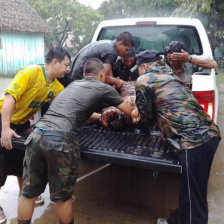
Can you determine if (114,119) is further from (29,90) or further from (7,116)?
(7,116)

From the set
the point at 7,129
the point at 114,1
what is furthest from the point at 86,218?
the point at 114,1

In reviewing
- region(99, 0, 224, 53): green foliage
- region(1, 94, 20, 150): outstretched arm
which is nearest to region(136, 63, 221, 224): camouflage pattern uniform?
region(1, 94, 20, 150): outstretched arm

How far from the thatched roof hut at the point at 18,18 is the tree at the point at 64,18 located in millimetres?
7997

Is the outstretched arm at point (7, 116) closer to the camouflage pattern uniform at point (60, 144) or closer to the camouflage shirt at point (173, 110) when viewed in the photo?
the camouflage pattern uniform at point (60, 144)

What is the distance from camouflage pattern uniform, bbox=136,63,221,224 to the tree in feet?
96.2

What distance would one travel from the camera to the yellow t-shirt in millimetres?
2820

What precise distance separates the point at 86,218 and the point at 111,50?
204 cm

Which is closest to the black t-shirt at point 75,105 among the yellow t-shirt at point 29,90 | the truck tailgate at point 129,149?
the truck tailgate at point 129,149

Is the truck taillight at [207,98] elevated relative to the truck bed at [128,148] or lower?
elevated

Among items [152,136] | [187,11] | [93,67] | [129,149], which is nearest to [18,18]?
[187,11]

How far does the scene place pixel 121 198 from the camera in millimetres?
3604

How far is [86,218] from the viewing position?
3137 mm

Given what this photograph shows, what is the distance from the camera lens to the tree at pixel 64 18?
29.8 metres

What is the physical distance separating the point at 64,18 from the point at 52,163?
30308 mm
